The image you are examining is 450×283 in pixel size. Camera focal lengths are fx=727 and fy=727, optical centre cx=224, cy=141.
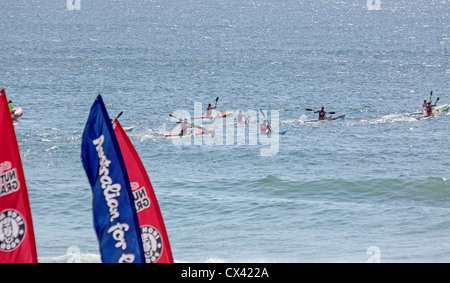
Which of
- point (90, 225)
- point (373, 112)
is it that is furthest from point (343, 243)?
point (373, 112)

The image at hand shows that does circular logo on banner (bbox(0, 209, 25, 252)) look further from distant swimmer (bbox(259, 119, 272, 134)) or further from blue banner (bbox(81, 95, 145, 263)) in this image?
distant swimmer (bbox(259, 119, 272, 134))

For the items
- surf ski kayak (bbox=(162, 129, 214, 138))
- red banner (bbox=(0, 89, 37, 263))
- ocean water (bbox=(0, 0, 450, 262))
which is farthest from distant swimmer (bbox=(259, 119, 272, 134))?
red banner (bbox=(0, 89, 37, 263))

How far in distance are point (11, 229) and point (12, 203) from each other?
1.58 feet

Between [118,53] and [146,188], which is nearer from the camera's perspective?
[146,188]

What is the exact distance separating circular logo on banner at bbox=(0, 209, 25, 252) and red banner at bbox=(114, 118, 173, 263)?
216cm

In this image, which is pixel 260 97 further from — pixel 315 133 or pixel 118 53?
pixel 118 53

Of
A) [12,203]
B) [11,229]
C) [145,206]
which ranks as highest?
[12,203]

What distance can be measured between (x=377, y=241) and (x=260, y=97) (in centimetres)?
4453

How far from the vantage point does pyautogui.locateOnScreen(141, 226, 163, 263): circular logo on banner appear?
46.0ft

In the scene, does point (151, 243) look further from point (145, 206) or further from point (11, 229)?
point (11, 229)

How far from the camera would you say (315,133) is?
56938 mm

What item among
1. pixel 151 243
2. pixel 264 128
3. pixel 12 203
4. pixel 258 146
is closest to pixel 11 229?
pixel 12 203

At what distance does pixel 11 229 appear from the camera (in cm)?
1309

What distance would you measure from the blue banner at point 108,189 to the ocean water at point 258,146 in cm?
1457
